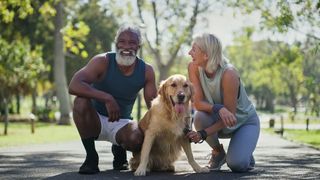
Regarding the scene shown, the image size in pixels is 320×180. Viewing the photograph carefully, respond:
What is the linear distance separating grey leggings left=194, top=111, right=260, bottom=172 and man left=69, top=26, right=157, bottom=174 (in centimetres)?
74

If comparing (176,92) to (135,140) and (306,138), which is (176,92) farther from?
(306,138)

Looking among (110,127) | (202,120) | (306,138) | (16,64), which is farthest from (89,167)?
(16,64)

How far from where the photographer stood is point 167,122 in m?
7.24

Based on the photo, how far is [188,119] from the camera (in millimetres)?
7434

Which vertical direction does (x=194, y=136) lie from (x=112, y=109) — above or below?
below

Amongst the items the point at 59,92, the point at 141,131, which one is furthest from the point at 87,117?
the point at 59,92

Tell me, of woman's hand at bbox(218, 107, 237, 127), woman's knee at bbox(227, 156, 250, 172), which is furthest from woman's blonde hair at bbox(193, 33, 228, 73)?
woman's knee at bbox(227, 156, 250, 172)

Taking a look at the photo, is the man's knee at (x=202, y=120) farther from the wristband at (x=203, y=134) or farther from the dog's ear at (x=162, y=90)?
the dog's ear at (x=162, y=90)

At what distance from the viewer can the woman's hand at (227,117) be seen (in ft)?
23.9

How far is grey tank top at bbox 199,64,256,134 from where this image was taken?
770cm

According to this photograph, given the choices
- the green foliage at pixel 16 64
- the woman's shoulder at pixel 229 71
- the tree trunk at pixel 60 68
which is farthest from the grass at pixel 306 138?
the green foliage at pixel 16 64

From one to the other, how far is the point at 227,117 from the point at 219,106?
29 cm

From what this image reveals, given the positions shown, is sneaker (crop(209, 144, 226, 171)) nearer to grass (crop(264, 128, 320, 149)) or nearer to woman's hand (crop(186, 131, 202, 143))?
woman's hand (crop(186, 131, 202, 143))

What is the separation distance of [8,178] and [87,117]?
120 centimetres
